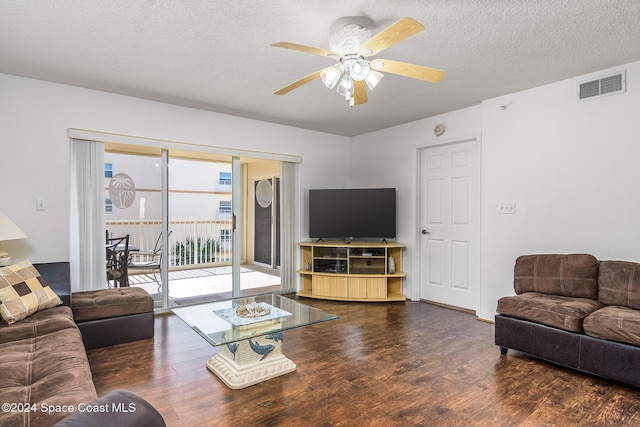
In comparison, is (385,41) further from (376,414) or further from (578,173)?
(578,173)

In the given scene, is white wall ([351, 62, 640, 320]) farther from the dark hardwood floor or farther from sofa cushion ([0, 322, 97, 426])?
sofa cushion ([0, 322, 97, 426])

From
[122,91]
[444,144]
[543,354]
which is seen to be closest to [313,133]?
[444,144]

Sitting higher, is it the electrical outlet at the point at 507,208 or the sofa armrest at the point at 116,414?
the electrical outlet at the point at 507,208

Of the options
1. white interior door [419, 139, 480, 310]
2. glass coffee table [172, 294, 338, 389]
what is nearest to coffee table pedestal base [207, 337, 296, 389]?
glass coffee table [172, 294, 338, 389]

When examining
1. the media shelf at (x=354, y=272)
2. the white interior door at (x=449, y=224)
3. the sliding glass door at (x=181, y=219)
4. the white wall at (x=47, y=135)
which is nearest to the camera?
the white wall at (x=47, y=135)

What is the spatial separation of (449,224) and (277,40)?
3119 mm

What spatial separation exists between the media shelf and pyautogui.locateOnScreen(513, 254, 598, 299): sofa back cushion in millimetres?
1682

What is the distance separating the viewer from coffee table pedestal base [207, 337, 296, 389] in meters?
2.45

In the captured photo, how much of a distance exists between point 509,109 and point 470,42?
1.47 m

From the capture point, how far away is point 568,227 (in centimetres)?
331

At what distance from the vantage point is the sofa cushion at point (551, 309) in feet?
8.59

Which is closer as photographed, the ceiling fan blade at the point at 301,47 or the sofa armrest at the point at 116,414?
the sofa armrest at the point at 116,414

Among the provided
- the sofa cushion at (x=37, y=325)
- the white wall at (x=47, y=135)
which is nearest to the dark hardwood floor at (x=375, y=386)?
the sofa cushion at (x=37, y=325)

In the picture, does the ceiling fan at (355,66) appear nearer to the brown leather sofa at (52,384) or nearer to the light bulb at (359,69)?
the light bulb at (359,69)
